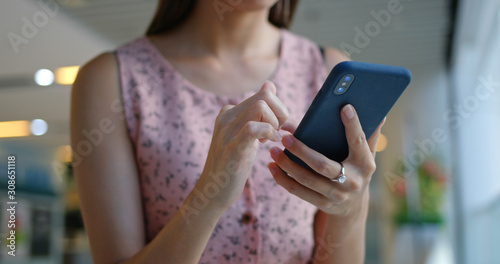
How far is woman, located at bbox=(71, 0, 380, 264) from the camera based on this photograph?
762mm

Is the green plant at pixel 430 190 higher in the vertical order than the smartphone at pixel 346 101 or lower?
higher

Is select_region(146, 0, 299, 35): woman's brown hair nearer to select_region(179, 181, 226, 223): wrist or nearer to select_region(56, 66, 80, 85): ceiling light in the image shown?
select_region(179, 181, 226, 223): wrist

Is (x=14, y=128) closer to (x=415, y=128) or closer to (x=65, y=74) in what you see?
(x=65, y=74)

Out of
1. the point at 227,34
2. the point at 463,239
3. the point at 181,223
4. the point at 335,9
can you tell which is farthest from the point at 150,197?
the point at 463,239

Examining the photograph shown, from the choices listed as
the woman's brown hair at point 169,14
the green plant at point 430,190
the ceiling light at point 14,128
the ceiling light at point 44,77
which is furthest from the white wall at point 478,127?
the ceiling light at point 14,128

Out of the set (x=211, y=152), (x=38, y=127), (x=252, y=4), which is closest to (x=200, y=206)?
(x=211, y=152)

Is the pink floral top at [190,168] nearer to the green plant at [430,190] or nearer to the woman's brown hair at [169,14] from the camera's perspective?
the woman's brown hair at [169,14]

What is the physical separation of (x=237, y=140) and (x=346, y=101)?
0.17 metres

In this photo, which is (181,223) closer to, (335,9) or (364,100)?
(364,100)

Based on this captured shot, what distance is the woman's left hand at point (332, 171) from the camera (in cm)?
74

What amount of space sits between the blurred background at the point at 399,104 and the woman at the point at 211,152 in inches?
116

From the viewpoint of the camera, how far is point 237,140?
2.34ft

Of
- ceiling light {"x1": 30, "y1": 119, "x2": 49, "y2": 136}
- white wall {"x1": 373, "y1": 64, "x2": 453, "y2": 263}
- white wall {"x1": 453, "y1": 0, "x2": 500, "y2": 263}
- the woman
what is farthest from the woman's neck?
white wall {"x1": 373, "y1": 64, "x2": 453, "y2": 263}

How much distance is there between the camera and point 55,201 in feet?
16.7
